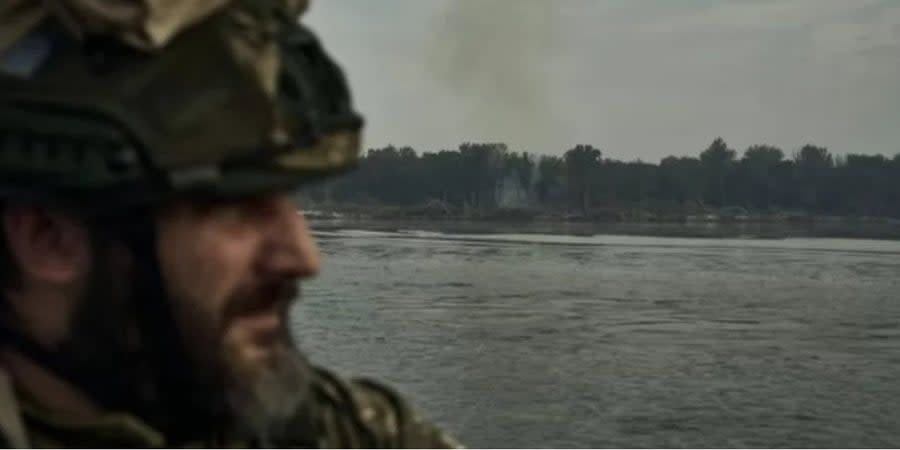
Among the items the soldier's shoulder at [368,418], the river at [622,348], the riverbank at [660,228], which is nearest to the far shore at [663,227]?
the riverbank at [660,228]

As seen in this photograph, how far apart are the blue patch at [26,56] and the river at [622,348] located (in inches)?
681

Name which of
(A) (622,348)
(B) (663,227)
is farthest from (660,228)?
(A) (622,348)

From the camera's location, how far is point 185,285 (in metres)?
1.52

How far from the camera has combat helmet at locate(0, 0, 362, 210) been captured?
143cm

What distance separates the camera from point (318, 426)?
1785 mm

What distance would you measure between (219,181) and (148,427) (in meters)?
0.29

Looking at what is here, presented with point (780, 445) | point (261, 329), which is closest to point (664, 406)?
point (780, 445)

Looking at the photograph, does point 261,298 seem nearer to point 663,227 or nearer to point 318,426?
point 318,426

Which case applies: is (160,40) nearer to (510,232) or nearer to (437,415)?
(437,415)

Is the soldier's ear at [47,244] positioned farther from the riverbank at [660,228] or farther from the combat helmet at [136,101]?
the riverbank at [660,228]

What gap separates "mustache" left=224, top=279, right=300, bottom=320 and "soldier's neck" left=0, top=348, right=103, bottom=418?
0.19 metres

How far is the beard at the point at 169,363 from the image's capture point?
1520 mm

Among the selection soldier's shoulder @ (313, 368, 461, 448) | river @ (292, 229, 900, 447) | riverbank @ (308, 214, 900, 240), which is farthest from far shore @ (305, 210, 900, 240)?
soldier's shoulder @ (313, 368, 461, 448)

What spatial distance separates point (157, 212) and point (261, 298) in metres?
0.15
